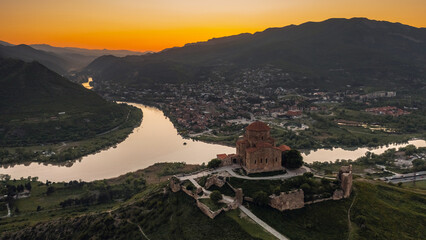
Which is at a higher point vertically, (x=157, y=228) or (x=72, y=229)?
(x=157, y=228)

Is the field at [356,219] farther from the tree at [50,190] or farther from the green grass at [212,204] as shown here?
the tree at [50,190]

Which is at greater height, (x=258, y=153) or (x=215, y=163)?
(x=258, y=153)

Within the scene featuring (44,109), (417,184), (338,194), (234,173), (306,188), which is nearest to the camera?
(306,188)

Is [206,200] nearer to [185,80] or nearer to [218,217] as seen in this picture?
[218,217]

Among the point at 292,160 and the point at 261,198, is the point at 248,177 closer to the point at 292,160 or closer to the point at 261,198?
the point at 261,198

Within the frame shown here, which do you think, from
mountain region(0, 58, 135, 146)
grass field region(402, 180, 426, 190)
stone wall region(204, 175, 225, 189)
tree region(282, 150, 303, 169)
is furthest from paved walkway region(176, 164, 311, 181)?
mountain region(0, 58, 135, 146)

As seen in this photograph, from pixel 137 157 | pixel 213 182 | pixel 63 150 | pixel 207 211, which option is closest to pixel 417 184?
pixel 213 182

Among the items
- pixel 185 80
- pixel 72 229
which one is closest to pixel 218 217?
pixel 72 229

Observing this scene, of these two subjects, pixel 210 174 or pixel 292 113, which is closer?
pixel 210 174
